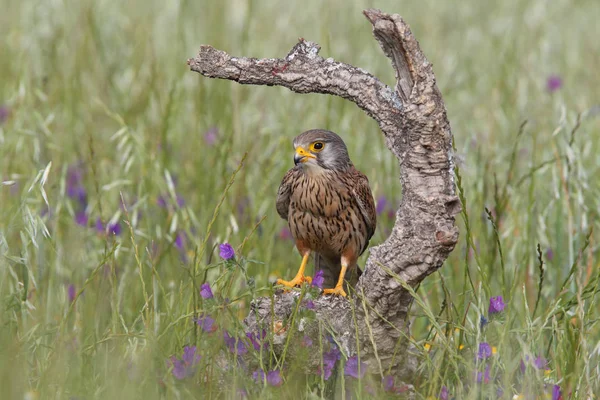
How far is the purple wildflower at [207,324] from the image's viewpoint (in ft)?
9.68

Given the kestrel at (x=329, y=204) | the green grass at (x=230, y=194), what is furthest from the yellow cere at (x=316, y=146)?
the green grass at (x=230, y=194)

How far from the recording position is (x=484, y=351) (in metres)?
2.95

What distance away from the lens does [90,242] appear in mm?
4711

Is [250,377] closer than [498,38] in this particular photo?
Yes

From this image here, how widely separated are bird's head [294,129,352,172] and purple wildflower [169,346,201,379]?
127 centimetres

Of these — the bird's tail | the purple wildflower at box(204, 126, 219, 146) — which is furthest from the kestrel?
the purple wildflower at box(204, 126, 219, 146)

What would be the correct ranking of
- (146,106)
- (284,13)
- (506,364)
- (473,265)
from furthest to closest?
(284,13), (146,106), (473,265), (506,364)

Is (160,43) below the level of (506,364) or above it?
above

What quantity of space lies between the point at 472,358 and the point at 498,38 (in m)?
5.57

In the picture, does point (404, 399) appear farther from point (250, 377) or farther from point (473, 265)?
point (473, 265)

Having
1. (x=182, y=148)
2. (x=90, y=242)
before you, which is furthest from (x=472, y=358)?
(x=182, y=148)

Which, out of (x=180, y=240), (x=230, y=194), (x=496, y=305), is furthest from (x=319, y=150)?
(x=496, y=305)

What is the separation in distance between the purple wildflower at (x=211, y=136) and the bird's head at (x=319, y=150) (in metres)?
1.59

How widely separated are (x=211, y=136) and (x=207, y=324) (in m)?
2.79
